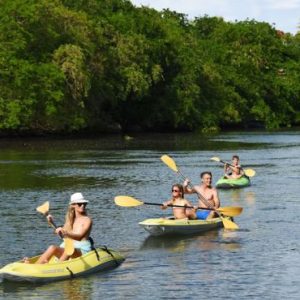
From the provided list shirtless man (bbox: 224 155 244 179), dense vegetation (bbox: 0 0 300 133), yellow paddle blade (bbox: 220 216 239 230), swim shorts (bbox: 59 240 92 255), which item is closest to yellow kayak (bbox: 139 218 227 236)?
yellow paddle blade (bbox: 220 216 239 230)

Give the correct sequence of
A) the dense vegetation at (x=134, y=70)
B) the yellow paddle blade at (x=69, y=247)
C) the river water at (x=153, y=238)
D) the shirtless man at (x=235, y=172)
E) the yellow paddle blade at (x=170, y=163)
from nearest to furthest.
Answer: the river water at (x=153, y=238) → the yellow paddle blade at (x=69, y=247) → the yellow paddle blade at (x=170, y=163) → the shirtless man at (x=235, y=172) → the dense vegetation at (x=134, y=70)

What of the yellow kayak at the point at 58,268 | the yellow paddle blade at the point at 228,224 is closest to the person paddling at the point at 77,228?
the yellow kayak at the point at 58,268

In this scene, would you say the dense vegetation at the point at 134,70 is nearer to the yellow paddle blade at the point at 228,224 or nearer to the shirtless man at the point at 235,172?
the shirtless man at the point at 235,172

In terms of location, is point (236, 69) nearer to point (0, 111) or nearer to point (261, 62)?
point (261, 62)

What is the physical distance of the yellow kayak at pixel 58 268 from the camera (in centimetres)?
1569

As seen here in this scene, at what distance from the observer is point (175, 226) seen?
69.3 ft

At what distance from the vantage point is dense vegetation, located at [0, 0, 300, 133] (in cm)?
6662

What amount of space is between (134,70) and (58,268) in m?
61.5

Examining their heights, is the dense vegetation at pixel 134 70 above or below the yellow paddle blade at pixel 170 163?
above

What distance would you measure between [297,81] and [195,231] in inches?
3688

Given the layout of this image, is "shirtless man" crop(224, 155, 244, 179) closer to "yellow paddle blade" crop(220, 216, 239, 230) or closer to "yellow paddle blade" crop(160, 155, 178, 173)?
"yellow paddle blade" crop(160, 155, 178, 173)

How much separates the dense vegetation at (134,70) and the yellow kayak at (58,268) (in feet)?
156

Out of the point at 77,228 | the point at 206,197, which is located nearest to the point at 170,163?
the point at 206,197

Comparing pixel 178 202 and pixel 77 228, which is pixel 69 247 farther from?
pixel 178 202
